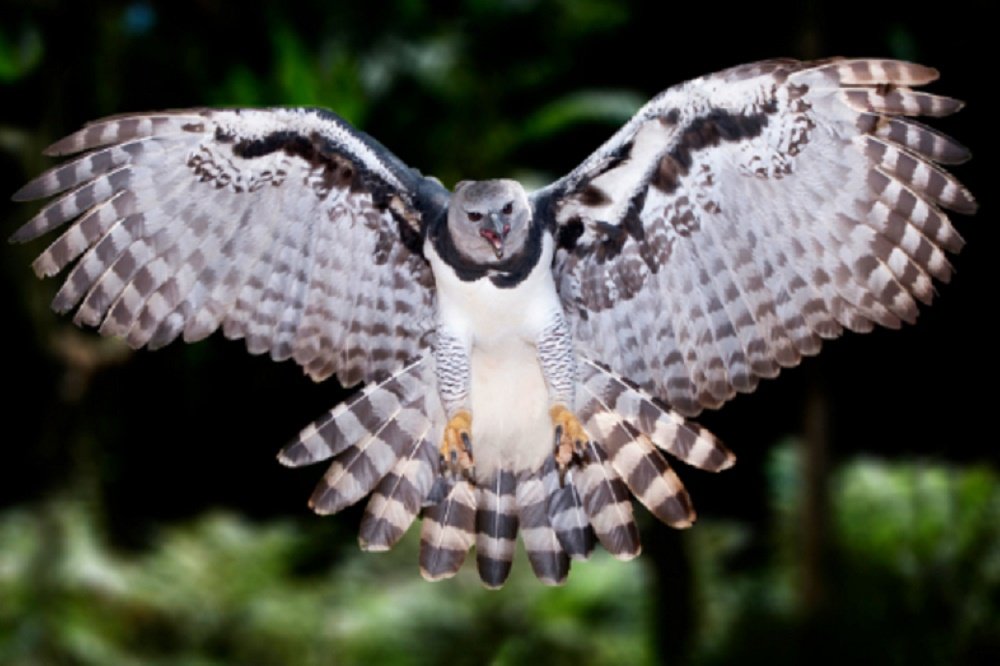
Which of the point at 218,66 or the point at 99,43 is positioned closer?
the point at 218,66

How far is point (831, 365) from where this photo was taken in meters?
8.59

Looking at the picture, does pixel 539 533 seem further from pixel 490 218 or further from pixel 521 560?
pixel 521 560

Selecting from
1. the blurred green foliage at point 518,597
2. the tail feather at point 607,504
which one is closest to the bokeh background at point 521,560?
the blurred green foliage at point 518,597

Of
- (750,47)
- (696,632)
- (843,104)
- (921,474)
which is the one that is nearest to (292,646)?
(696,632)

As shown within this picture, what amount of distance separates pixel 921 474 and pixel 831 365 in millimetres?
1018

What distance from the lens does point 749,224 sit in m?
3.64

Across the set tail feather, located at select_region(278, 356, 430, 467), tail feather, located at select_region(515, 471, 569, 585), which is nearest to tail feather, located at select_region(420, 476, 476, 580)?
tail feather, located at select_region(515, 471, 569, 585)

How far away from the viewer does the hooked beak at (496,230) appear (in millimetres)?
3350

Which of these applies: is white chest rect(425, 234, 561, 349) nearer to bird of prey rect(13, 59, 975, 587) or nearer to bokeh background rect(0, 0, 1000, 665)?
bird of prey rect(13, 59, 975, 587)

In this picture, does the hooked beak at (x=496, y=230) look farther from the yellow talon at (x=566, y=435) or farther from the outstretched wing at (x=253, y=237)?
the yellow talon at (x=566, y=435)

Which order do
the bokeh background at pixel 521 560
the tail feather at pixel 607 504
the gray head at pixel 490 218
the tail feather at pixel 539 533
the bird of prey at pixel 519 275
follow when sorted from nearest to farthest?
the gray head at pixel 490 218 → the bird of prey at pixel 519 275 → the tail feather at pixel 607 504 → the tail feather at pixel 539 533 → the bokeh background at pixel 521 560

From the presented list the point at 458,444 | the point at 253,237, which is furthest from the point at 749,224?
the point at 253,237

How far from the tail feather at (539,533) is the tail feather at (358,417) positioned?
0.39m

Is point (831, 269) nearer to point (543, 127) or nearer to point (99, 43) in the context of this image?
point (543, 127)
